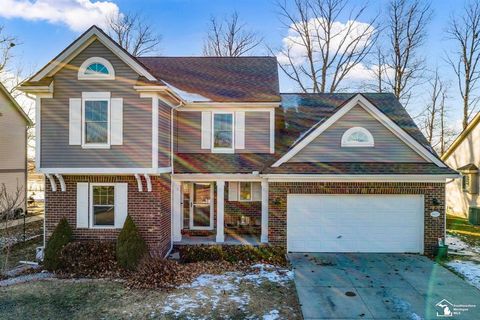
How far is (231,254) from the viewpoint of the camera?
1078 centimetres

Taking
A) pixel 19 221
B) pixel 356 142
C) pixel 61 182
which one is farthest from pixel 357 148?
pixel 19 221

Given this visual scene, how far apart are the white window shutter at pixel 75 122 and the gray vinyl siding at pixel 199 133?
3642 mm

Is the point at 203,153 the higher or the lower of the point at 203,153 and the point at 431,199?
the higher

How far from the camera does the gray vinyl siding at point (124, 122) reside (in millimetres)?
9906

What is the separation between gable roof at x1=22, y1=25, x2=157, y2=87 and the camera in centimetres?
987

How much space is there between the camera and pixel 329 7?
85.7ft

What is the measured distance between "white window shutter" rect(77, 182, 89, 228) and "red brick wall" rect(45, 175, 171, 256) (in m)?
0.12

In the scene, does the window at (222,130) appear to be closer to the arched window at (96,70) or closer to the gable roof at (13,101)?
the arched window at (96,70)

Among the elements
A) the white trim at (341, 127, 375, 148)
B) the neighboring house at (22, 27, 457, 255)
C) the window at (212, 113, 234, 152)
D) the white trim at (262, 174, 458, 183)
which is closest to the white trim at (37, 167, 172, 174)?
the neighboring house at (22, 27, 457, 255)

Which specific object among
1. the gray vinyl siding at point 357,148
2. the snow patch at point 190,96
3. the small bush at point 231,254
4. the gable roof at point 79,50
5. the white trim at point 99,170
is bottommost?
the small bush at point 231,254

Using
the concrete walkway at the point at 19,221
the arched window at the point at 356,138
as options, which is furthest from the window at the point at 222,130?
the concrete walkway at the point at 19,221

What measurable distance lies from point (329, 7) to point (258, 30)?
19.6 feet

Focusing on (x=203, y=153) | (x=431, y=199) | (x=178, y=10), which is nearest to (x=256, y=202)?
(x=203, y=153)

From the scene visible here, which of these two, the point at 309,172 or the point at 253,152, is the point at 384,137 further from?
the point at 253,152
